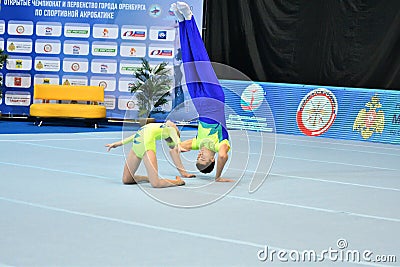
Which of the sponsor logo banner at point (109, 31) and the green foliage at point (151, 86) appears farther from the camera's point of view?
the sponsor logo banner at point (109, 31)

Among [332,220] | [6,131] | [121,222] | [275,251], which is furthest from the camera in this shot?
[6,131]

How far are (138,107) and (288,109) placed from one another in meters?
3.26

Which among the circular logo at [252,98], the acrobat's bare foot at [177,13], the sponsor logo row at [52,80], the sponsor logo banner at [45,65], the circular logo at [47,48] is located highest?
the acrobat's bare foot at [177,13]

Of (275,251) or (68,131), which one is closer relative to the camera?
(275,251)

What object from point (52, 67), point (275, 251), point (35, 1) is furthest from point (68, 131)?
point (275, 251)

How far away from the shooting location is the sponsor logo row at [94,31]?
16.5 m

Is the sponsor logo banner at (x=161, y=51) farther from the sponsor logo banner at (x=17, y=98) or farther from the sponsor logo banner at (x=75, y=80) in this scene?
the sponsor logo banner at (x=17, y=98)

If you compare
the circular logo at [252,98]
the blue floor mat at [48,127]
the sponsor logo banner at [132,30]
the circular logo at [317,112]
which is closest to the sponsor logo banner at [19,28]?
the blue floor mat at [48,127]

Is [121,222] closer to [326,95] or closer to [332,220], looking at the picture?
[332,220]

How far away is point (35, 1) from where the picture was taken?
16.5m

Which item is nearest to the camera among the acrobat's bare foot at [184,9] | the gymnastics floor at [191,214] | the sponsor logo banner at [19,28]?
the gymnastics floor at [191,214]

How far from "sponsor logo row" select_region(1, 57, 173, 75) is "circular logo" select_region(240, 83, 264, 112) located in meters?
2.62

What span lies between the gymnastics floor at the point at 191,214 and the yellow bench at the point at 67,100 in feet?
17.0

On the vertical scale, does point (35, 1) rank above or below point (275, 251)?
above
